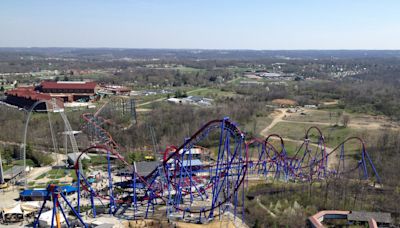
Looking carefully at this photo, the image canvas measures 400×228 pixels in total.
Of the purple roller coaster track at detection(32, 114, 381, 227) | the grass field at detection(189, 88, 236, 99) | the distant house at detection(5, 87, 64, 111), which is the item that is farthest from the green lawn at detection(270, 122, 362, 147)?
the distant house at detection(5, 87, 64, 111)

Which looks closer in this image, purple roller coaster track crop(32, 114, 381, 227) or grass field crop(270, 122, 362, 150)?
purple roller coaster track crop(32, 114, 381, 227)

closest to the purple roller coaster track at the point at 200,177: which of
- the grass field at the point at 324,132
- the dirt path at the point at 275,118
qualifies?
the grass field at the point at 324,132

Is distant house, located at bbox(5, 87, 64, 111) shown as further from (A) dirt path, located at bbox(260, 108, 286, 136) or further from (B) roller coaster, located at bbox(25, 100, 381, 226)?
(A) dirt path, located at bbox(260, 108, 286, 136)

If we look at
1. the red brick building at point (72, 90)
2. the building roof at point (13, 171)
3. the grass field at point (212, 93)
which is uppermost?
the red brick building at point (72, 90)

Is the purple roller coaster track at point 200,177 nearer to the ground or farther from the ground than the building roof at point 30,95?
nearer to the ground

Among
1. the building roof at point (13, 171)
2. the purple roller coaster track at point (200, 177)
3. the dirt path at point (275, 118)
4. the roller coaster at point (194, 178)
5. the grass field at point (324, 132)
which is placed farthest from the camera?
the dirt path at point (275, 118)

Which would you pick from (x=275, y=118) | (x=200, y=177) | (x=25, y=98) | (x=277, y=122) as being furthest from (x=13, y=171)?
(x=275, y=118)

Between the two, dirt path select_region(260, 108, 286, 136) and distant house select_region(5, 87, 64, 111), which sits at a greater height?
distant house select_region(5, 87, 64, 111)

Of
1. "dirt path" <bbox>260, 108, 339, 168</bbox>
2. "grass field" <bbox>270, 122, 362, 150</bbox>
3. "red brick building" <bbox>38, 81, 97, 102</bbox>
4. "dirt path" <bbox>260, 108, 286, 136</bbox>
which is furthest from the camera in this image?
"red brick building" <bbox>38, 81, 97, 102</bbox>

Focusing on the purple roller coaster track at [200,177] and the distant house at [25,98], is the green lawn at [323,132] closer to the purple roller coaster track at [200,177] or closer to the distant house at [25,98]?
the purple roller coaster track at [200,177]

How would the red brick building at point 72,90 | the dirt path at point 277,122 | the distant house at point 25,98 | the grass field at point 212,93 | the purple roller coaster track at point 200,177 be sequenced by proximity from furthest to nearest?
the grass field at point 212,93 → the red brick building at point 72,90 → the distant house at point 25,98 → the dirt path at point 277,122 → the purple roller coaster track at point 200,177
